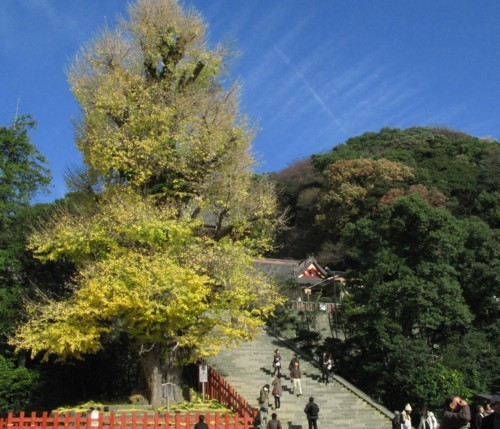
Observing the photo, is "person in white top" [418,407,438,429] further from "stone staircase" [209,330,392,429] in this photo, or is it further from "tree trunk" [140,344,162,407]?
"tree trunk" [140,344,162,407]

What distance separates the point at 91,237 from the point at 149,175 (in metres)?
3.03

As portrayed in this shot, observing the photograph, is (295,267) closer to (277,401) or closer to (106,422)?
(277,401)

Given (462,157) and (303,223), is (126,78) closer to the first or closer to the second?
(303,223)

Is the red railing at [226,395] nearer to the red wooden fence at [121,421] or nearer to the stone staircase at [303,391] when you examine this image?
the red wooden fence at [121,421]

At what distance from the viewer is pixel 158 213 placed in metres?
15.9

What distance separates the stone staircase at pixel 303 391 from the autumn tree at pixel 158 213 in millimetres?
2850

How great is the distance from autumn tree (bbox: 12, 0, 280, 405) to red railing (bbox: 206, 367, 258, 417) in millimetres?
1493

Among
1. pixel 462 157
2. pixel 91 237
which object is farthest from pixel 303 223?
pixel 91 237

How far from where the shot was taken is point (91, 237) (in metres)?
15.4

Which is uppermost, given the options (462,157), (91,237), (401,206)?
(462,157)

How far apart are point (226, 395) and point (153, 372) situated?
8.04 feet

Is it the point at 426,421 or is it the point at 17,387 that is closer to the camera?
the point at 426,421

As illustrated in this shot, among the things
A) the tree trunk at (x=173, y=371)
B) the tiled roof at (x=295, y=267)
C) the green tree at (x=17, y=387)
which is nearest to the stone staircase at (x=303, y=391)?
the tree trunk at (x=173, y=371)

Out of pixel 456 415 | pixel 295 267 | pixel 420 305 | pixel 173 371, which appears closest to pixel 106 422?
→ pixel 173 371
